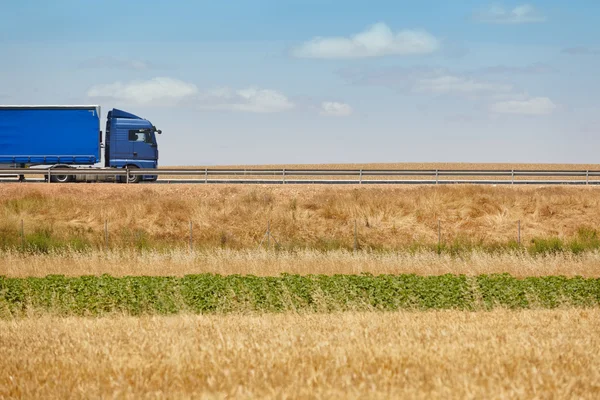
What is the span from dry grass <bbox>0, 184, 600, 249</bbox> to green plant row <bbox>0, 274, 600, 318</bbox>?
12.8 meters

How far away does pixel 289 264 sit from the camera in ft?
85.6

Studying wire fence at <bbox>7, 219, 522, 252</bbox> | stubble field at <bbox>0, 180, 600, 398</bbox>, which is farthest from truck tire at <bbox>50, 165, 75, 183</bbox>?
wire fence at <bbox>7, 219, 522, 252</bbox>

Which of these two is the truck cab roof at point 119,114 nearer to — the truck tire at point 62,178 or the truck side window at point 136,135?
the truck side window at point 136,135

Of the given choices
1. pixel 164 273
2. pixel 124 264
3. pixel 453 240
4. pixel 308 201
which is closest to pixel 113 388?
pixel 164 273

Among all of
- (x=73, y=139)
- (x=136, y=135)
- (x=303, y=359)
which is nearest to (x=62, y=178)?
(x=73, y=139)

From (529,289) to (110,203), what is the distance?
23.2 metres

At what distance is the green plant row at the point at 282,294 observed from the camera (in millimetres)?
17688

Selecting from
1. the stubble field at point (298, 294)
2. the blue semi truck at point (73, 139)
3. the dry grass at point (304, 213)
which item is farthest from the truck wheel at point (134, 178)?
the dry grass at point (304, 213)

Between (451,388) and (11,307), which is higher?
(451,388)

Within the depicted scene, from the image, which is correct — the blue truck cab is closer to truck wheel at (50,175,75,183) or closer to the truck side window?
the truck side window

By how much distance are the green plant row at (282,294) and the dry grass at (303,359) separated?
4.33 meters

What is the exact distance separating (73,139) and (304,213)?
47.1ft

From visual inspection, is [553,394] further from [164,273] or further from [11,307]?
[164,273]

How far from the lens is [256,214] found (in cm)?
3553
